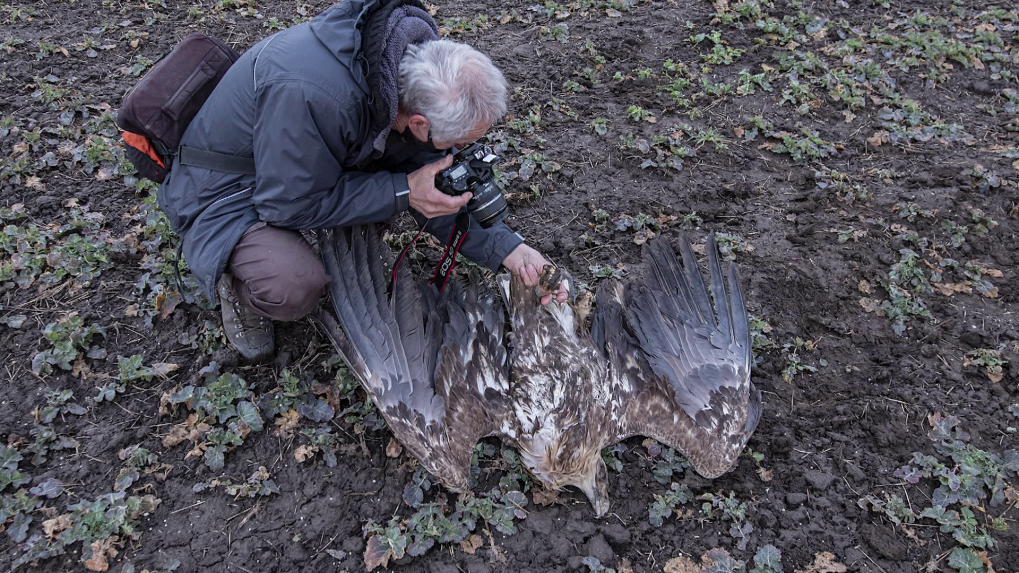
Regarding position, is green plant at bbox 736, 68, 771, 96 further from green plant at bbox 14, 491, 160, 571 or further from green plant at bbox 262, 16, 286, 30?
green plant at bbox 14, 491, 160, 571

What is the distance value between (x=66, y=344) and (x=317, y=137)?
192 cm

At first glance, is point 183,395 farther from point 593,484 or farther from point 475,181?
point 593,484

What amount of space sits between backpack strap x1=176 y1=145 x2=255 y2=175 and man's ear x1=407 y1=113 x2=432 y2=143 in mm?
777

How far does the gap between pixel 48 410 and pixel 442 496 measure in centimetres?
200

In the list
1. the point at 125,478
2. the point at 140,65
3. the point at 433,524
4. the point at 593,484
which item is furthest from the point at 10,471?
the point at 140,65

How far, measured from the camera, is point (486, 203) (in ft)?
10.3

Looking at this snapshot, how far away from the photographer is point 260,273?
117 inches

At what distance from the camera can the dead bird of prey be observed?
3156 mm

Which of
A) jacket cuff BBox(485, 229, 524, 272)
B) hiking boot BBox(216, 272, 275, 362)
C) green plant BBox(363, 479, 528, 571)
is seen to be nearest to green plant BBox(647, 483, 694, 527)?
green plant BBox(363, 479, 528, 571)

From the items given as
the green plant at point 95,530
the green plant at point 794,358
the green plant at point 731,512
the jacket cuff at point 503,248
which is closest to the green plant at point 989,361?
the green plant at point 794,358

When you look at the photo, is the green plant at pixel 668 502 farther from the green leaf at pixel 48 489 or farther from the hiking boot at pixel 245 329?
the green leaf at pixel 48 489

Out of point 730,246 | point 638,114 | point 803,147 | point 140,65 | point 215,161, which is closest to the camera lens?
point 215,161

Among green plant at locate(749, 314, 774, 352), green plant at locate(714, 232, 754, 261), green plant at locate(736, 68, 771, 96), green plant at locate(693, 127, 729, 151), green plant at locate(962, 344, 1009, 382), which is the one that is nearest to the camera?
green plant at locate(962, 344, 1009, 382)

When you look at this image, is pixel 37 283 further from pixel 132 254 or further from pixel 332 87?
pixel 332 87
